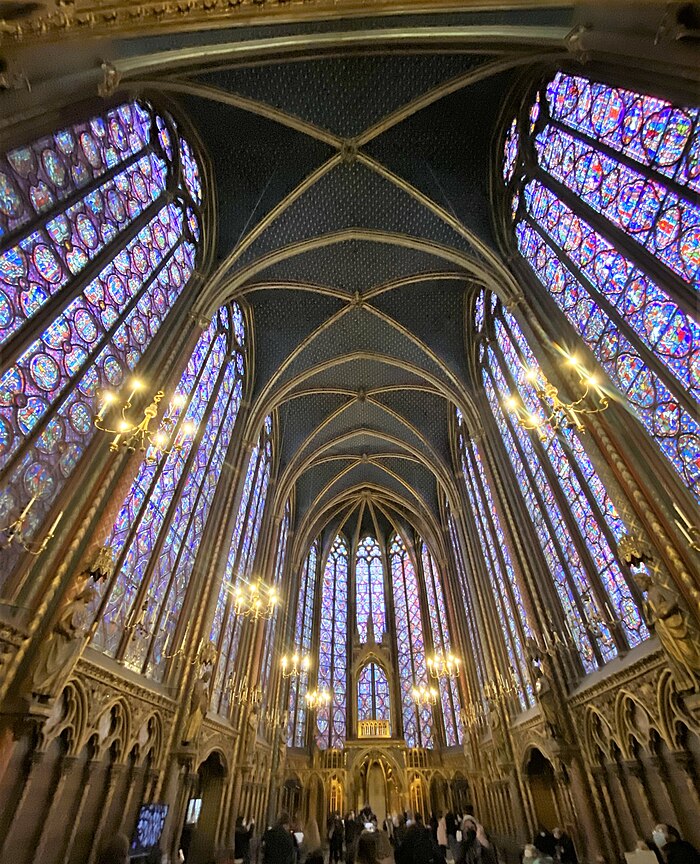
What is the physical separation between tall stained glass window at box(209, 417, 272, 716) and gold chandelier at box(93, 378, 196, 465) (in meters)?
5.30

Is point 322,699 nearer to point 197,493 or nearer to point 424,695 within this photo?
point 424,695

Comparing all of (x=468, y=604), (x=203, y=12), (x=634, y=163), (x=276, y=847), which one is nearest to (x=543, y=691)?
(x=276, y=847)

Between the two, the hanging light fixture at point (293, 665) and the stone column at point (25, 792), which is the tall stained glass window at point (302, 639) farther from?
the stone column at point (25, 792)

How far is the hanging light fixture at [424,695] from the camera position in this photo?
2109cm

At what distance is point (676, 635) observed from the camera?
6367 millimetres

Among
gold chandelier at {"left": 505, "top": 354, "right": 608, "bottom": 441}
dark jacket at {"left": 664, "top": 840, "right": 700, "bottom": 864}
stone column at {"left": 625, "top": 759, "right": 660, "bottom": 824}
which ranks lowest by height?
dark jacket at {"left": 664, "top": 840, "right": 700, "bottom": 864}

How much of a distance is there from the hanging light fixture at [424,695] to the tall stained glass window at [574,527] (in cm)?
1190

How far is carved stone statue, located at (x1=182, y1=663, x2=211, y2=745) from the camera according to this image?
1083 centimetres

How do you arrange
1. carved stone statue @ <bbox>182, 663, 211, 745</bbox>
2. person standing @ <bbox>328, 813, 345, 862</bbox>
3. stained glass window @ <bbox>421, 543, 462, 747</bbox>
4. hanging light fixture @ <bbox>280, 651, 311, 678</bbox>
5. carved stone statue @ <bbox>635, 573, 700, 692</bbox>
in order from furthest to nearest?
stained glass window @ <bbox>421, 543, 462, 747</bbox>
hanging light fixture @ <bbox>280, 651, 311, 678</bbox>
person standing @ <bbox>328, 813, 345, 862</bbox>
carved stone statue @ <bbox>182, 663, 211, 745</bbox>
carved stone statue @ <bbox>635, 573, 700, 692</bbox>

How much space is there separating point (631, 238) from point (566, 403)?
327cm

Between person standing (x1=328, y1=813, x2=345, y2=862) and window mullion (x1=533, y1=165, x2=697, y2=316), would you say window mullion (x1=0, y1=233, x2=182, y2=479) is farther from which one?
person standing (x1=328, y1=813, x2=345, y2=862)

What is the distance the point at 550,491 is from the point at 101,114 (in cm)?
1349

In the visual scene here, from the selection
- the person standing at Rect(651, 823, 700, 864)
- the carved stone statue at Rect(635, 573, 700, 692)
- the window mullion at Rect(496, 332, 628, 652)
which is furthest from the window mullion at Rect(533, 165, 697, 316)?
the person standing at Rect(651, 823, 700, 864)

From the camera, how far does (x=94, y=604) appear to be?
338 inches
